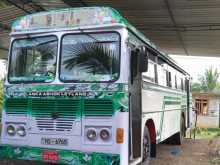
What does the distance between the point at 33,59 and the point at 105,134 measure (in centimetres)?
199

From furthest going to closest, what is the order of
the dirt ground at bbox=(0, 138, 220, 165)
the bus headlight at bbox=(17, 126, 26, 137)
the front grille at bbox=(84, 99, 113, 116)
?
the dirt ground at bbox=(0, 138, 220, 165) → the bus headlight at bbox=(17, 126, 26, 137) → the front grille at bbox=(84, 99, 113, 116)

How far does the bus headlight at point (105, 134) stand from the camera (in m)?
7.02

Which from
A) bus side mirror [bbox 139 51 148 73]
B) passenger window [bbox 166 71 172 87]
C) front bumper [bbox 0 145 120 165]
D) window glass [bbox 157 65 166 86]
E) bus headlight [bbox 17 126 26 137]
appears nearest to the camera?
front bumper [bbox 0 145 120 165]

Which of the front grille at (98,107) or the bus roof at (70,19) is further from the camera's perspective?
the bus roof at (70,19)

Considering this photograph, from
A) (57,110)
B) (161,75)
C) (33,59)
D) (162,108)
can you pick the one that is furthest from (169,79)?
(57,110)

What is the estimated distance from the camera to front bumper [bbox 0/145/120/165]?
273 inches

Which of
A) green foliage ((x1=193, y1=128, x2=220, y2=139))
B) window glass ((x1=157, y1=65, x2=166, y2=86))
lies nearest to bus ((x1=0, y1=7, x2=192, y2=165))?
window glass ((x1=157, y1=65, x2=166, y2=86))

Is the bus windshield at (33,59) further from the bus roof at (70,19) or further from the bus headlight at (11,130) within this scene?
the bus headlight at (11,130)

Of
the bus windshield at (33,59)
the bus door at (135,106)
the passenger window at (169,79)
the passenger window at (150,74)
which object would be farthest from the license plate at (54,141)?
the passenger window at (169,79)

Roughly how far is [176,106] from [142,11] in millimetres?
4489

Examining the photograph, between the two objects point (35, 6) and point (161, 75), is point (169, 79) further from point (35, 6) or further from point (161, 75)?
point (35, 6)

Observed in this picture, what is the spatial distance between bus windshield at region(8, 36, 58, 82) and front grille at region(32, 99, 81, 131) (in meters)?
0.43

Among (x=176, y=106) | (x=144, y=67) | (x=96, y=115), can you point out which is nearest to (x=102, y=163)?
(x=96, y=115)

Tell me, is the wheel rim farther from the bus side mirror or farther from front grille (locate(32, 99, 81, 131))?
front grille (locate(32, 99, 81, 131))
